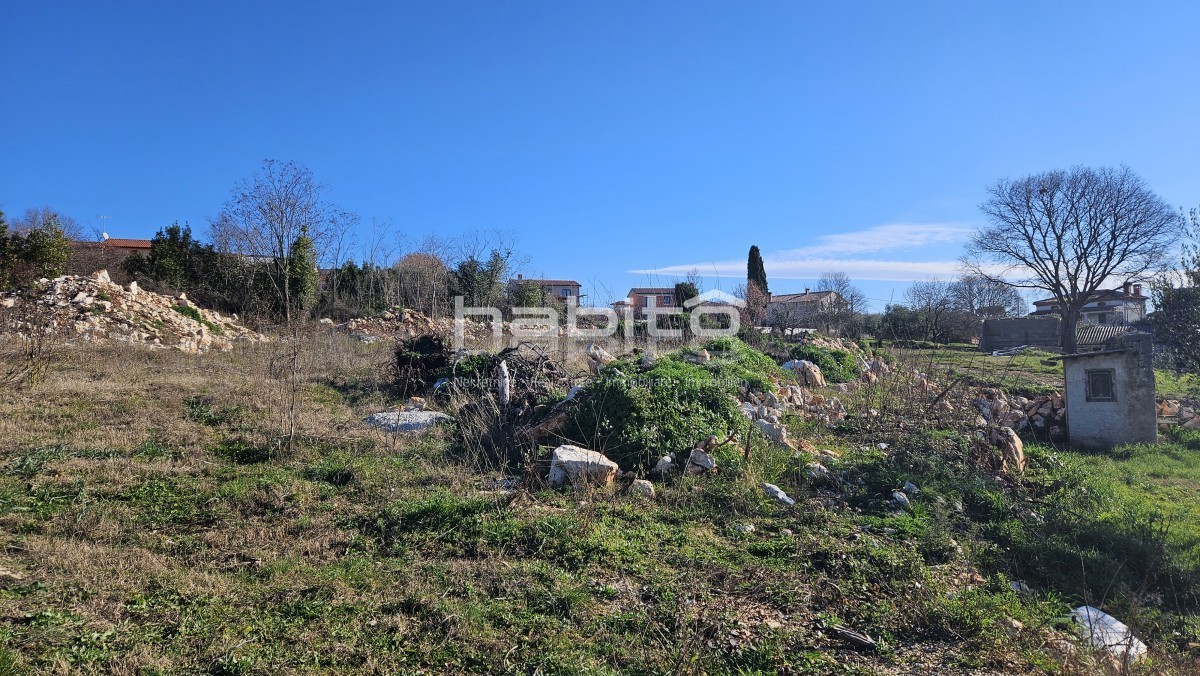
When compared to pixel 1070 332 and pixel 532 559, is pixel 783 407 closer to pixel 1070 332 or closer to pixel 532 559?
pixel 532 559

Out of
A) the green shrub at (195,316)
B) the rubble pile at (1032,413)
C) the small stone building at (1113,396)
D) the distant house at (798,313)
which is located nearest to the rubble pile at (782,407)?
the rubble pile at (1032,413)

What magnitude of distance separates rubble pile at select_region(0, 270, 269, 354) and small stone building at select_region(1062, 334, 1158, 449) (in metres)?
16.2

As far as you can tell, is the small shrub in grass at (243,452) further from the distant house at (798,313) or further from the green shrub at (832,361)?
the distant house at (798,313)

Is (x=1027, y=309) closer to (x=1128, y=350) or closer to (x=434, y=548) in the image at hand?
(x=1128, y=350)

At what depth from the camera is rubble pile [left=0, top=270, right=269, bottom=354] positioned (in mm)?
12414

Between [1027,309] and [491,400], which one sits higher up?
[1027,309]

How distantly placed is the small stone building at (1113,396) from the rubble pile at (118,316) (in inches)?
636

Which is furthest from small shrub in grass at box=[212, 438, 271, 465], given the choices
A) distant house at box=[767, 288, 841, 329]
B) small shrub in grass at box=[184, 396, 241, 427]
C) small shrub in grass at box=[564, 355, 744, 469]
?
distant house at box=[767, 288, 841, 329]

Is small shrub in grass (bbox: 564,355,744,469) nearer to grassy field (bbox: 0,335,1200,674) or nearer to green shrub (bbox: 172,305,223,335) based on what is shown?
grassy field (bbox: 0,335,1200,674)

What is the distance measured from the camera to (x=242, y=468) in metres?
5.39

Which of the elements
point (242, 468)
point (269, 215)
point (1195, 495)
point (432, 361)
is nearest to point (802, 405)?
point (1195, 495)

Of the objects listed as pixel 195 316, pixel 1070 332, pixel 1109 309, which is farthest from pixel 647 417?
pixel 1109 309

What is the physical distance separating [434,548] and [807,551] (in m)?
2.57
